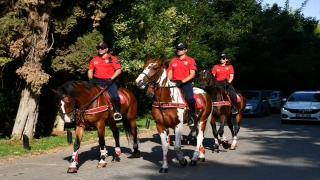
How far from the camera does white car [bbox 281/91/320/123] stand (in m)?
26.0

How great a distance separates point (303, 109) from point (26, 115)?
14.9 m

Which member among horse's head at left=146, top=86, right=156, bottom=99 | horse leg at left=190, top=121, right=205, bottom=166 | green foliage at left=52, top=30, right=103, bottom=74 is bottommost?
horse leg at left=190, top=121, right=205, bottom=166

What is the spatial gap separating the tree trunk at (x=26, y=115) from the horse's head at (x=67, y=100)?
677cm

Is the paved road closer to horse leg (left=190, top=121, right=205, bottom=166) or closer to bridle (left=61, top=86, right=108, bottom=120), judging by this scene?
horse leg (left=190, top=121, right=205, bottom=166)

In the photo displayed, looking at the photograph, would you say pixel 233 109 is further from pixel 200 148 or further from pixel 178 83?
pixel 178 83

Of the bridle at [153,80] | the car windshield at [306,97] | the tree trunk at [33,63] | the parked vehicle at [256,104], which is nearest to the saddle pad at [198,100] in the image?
the bridle at [153,80]

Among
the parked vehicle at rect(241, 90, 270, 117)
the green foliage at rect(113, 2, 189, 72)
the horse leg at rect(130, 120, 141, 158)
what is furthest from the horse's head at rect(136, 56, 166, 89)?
the parked vehicle at rect(241, 90, 270, 117)

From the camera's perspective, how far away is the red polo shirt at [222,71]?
1582cm

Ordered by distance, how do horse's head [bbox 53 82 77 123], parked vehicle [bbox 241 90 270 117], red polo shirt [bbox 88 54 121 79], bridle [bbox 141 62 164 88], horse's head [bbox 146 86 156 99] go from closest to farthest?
1. bridle [bbox 141 62 164 88]
2. horse's head [bbox 146 86 156 99]
3. horse's head [bbox 53 82 77 123]
4. red polo shirt [bbox 88 54 121 79]
5. parked vehicle [bbox 241 90 270 117]

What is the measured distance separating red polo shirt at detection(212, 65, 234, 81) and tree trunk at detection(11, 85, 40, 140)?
261 inches

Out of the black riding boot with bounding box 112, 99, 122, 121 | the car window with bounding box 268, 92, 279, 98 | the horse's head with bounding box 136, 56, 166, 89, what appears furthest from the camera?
the car window with bounding box 268, 92, 279, 98

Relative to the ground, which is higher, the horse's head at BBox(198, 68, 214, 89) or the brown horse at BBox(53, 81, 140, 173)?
Answer: the horse's head at BBox(198, 68, 214, 89)

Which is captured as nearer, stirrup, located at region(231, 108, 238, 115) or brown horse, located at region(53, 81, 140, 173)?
brown horse, located at region(53, 81, 140, 173)

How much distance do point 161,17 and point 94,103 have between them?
57.6 feet
